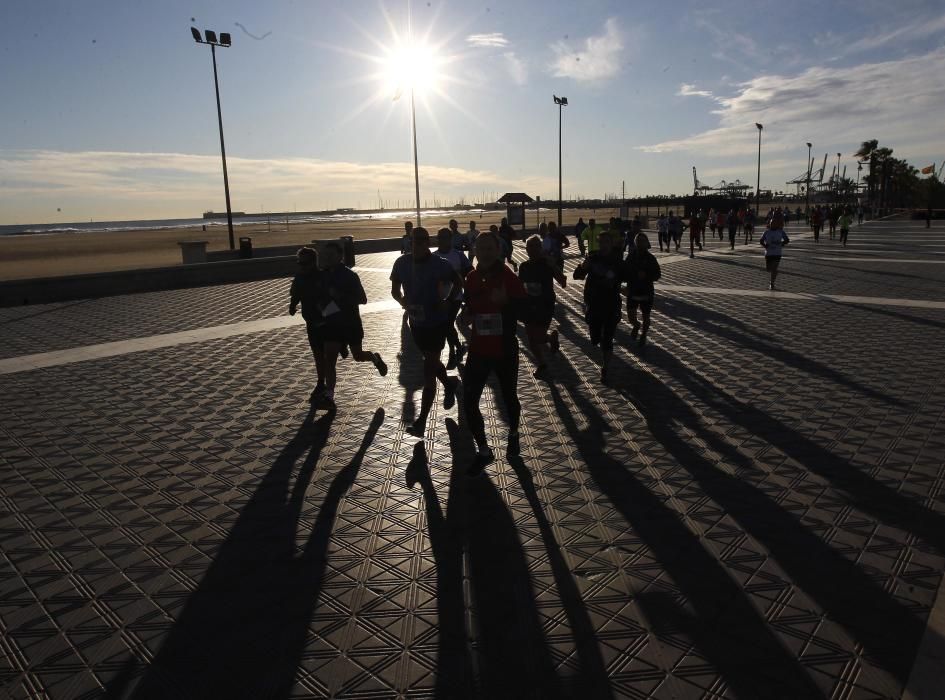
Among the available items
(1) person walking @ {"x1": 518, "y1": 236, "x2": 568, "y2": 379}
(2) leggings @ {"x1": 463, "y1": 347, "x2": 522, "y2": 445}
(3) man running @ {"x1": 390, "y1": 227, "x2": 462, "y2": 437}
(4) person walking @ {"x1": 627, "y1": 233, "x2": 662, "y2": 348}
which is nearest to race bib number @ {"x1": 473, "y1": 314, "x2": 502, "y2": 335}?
(2) leggings @ {"x1": 463, "y1": 347, "x2": 522, "y2": 445}

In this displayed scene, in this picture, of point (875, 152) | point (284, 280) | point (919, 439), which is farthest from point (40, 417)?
point (875, 152)

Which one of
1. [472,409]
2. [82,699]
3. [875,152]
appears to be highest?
[875,152]

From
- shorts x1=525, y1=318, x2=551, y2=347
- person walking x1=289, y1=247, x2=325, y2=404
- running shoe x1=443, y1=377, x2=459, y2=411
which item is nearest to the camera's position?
person walking x1=289, y1=247, x2=325, y2=404

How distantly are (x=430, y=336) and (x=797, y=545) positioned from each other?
358cm

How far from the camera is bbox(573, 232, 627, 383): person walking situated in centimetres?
752

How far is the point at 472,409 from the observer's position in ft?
16.9

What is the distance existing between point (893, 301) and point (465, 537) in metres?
12.5

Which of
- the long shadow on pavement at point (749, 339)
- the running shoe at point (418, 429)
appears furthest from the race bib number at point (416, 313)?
the long shadow on pavement at point (749, 339)

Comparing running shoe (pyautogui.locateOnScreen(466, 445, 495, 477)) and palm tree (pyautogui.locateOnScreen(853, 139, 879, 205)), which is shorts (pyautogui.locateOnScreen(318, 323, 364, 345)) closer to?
running shoe (pyautogui.locateOnScreen(466, 445, 495, 477))

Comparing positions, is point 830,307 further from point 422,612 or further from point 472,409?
point 422,612

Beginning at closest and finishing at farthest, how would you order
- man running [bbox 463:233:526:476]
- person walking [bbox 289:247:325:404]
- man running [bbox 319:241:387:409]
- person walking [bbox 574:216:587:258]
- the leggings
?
man running [bbox 463:233:526:476] → the leggings → man running [bbox 319:241:387:409] → person walking [bbox 289:247:325:404] → person walking [bbox 574:216:587:258]

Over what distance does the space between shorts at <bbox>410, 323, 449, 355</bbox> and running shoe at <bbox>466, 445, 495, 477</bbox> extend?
1.37 meters

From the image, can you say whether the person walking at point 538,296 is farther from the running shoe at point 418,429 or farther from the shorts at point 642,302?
the running shoe at point 418,429

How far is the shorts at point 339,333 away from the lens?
6.75 metres
